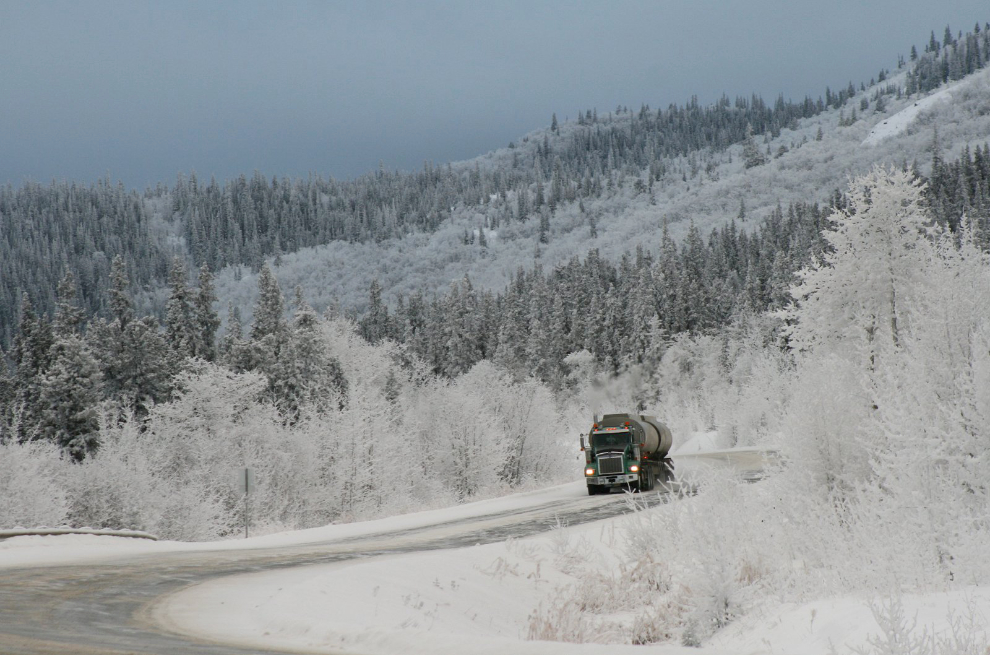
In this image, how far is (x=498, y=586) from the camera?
14250mm

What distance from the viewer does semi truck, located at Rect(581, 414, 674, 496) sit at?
1171 inches

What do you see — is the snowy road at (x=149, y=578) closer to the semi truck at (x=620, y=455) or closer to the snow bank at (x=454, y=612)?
the snow bank at (x=454, y=612)

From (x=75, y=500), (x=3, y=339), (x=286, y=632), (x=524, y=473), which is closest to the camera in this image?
(x=286, y=632)

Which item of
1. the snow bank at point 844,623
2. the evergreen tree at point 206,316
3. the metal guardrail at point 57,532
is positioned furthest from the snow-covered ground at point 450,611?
the evergreen tree at point 206,316

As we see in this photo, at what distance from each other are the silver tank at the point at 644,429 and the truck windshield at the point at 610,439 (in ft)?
0.94

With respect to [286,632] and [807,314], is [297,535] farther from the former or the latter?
[807,314]

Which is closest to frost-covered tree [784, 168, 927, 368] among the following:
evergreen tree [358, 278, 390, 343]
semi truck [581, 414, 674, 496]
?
semi truck [581, 414, 674, 496]

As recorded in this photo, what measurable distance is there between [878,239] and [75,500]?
33019mm

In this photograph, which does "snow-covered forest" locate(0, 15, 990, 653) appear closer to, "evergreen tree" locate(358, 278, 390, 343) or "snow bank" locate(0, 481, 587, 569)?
"snow bank" locate(0, 481, 587, 569)

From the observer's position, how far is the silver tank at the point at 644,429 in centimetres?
3008

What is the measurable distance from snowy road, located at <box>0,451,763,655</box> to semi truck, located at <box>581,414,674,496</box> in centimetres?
312

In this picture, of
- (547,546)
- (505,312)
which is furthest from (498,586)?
(505,312)

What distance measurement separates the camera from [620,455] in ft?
97.8

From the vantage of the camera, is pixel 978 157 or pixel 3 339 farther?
pixel 3 339
